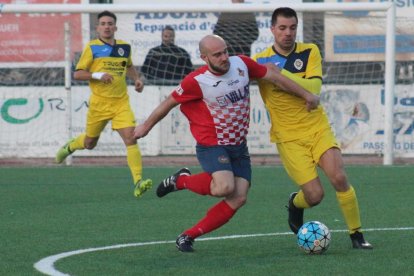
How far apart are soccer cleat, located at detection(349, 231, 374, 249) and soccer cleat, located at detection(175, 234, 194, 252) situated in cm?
123

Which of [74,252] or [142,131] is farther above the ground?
[142,131]

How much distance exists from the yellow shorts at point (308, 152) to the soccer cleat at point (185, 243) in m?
1.00

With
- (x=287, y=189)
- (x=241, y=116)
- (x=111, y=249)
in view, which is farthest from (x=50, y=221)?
(x=287, y=189)

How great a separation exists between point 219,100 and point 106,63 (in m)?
5.62

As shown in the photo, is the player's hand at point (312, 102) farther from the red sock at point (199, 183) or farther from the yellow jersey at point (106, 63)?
the yellow jersey at point (106, 63)

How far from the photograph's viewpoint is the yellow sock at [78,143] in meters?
14.6

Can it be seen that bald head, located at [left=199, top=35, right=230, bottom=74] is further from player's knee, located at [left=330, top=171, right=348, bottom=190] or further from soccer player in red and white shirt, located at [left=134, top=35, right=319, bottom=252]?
player's knee, located at [left=330, top=171, right=348, bottom=190]

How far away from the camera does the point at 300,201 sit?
9.12m

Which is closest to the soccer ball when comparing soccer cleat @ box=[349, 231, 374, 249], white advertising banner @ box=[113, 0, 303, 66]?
soccer cleat @ box=[349, 231, 374, 249]

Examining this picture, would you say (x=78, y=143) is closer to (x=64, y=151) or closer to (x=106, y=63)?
(x=64, y=151)

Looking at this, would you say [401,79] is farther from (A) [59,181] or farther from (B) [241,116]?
(B) [241,116]

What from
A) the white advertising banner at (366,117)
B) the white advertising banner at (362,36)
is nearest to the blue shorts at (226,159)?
the white advertising banner at (366,117)

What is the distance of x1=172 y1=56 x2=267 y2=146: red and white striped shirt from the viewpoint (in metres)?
8.45

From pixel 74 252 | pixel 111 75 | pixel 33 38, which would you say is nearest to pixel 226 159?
pixel 74 252
